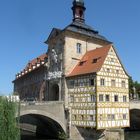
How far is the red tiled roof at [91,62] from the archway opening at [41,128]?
6.42 metres

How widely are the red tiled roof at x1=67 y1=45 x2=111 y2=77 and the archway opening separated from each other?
6.42 metres

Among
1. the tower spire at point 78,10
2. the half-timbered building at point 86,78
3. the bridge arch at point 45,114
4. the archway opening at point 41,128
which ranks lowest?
the archway opening at point 41,128

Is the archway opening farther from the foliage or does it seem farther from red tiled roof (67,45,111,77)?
the foliage

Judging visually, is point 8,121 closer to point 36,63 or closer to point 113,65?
point 113,65

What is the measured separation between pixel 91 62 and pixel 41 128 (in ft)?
44.1

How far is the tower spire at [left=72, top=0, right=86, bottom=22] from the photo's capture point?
44.4 m

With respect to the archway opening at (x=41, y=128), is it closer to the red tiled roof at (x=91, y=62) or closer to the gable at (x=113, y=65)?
the red tiled roof at (x=91, y=62)

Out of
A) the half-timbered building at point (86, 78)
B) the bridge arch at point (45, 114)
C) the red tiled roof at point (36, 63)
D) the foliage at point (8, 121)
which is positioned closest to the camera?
the foliage at point (8, 121)

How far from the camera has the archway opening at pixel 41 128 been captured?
37.9 m

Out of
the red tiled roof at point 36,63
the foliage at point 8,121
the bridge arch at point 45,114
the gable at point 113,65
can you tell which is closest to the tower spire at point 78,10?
the red tiled roof at point 36,63

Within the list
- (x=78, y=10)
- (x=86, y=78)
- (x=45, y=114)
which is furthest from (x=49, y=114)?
(x=78, y=10)

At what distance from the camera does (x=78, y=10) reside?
4497 cm

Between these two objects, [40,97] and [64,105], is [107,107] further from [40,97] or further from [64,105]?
[40,97]

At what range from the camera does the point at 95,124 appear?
33.7m
